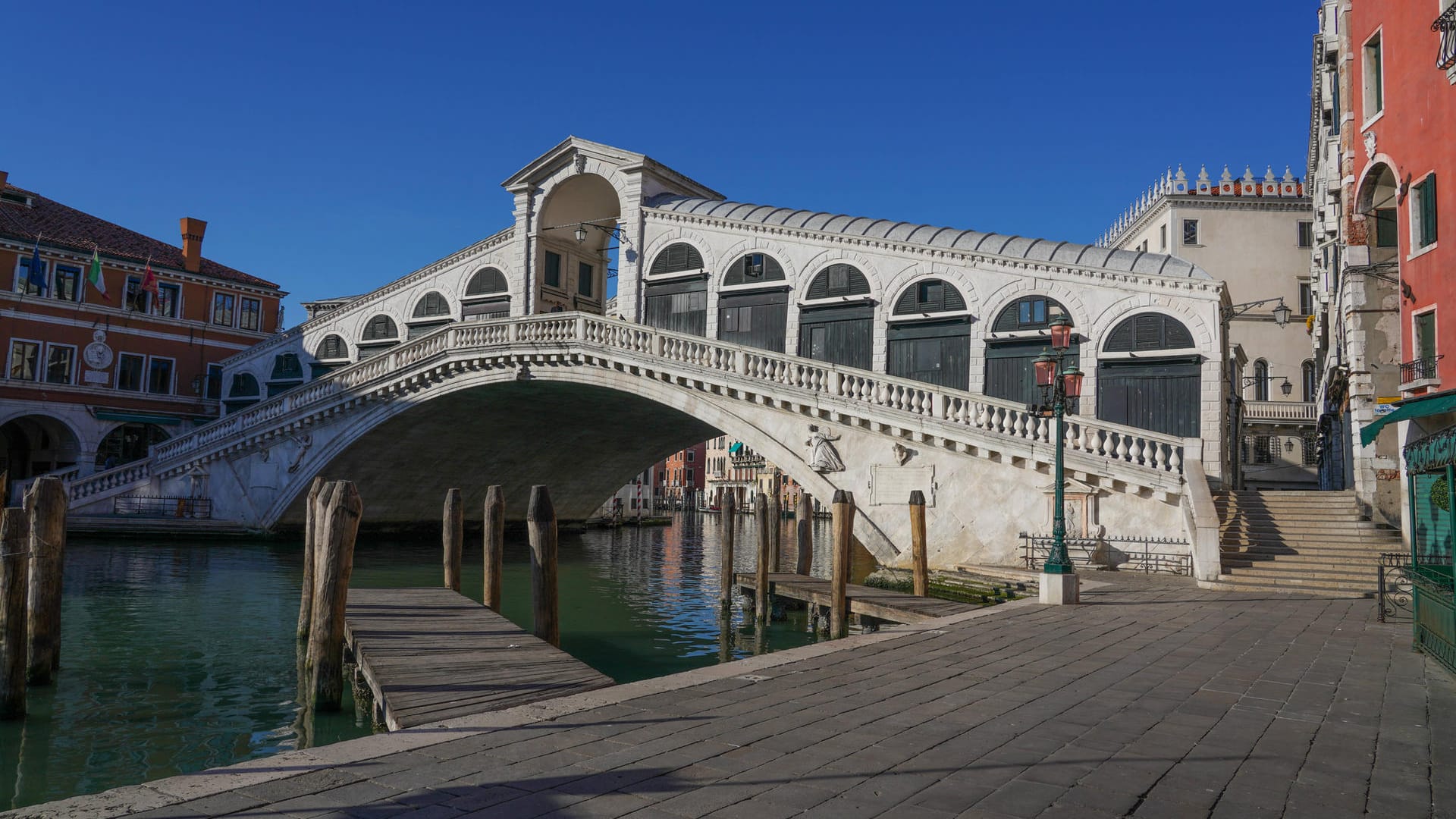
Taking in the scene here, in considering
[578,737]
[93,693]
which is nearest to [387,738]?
[578,737]

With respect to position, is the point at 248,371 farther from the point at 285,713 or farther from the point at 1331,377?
the point at 1331,377

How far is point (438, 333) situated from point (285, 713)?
701 inches

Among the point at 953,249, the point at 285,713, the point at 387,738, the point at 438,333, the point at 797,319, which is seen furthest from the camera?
→ the point at 438,333

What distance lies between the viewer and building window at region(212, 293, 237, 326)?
3706 cm

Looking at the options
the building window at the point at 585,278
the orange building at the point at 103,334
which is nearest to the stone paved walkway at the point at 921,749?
the building window at the point at 585,278

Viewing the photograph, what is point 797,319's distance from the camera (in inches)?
920

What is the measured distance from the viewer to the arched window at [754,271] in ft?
77.9

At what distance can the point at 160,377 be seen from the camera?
1401 inches

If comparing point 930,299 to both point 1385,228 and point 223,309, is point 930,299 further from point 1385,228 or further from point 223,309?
point 223,309

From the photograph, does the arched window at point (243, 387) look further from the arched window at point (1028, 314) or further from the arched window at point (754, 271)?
the arched window at point (1028, 314)

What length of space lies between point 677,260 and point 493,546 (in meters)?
13.9

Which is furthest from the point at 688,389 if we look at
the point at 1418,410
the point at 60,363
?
the point at 60,363

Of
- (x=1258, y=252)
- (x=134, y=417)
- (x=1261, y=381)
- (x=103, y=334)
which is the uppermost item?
(x=1258, y=252)

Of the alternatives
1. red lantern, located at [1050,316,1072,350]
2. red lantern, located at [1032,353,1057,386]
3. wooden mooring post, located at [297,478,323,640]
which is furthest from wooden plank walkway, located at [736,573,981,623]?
wooden mooring post, located at [297,478,323,640]
